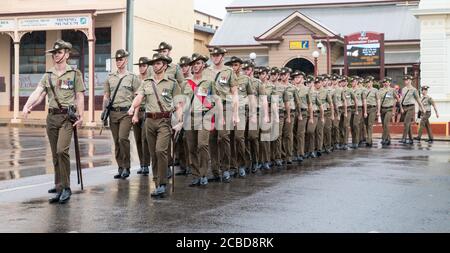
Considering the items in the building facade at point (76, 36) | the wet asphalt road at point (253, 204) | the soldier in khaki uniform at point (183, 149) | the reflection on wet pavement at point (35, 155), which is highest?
the building facade at point (76, 36)

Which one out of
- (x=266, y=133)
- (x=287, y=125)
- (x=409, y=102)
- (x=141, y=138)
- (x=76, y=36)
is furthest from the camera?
(x=76, y=36)

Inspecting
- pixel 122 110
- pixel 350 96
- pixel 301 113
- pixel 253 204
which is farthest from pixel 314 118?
pixel 253 204

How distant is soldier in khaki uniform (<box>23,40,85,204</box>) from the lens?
955cm

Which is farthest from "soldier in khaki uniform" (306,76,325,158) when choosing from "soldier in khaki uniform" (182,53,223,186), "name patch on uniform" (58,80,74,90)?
"name patch on uniform" (58,80,74,90)

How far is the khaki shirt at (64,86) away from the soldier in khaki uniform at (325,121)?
8.58m

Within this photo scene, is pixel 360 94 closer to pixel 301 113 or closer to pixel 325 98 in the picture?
pixel 325 98

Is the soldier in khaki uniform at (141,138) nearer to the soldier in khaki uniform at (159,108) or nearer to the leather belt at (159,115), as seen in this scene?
the soldier in khaki uniform at (159,108)

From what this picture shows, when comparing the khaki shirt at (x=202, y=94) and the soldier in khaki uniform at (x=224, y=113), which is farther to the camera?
the soldier in khaki uniform at (x=224, y=113)

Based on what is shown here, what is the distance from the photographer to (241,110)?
12.7 metres

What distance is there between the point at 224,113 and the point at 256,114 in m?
1.40

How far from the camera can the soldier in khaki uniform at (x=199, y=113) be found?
11.1 metres

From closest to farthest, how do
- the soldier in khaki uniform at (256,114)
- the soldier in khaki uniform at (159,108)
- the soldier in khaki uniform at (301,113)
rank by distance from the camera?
the soldier in khaki uniform at (159,108) < the soldier in khaki uniform at (256,114) < the soldier in khaki uniform at (301,113)

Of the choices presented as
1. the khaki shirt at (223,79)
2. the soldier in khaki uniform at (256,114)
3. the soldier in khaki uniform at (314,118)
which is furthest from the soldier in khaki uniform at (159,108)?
the soldier in khaki uniform at (314,118)
